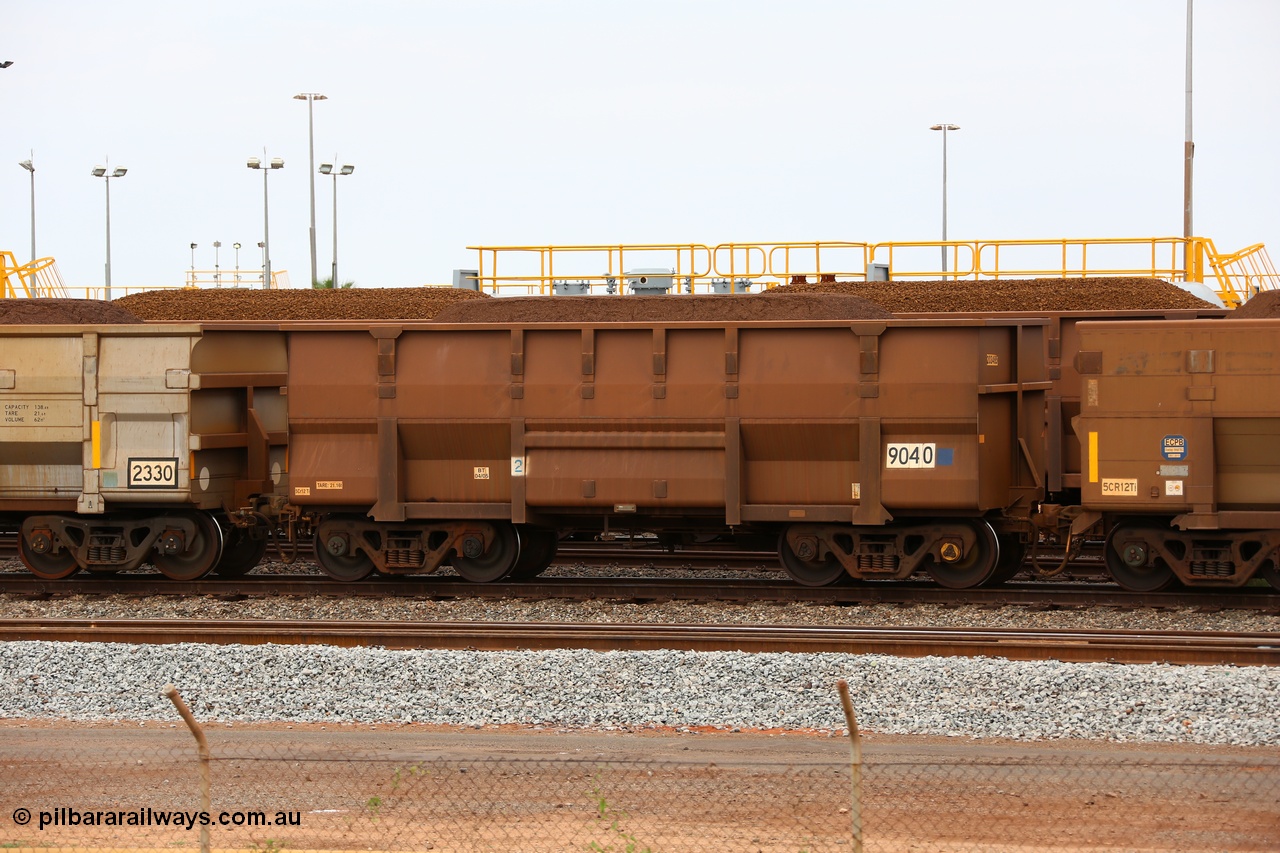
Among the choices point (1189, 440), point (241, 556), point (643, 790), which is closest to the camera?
point (643, 790)

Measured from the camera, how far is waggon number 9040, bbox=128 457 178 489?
14945 mm

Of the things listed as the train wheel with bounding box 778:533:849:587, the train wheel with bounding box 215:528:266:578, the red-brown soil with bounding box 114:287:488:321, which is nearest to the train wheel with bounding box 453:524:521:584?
the train wheel with bounding box 215:528:266:578

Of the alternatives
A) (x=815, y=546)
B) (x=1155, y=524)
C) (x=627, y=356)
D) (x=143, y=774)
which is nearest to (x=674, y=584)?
(x=815, y=546)

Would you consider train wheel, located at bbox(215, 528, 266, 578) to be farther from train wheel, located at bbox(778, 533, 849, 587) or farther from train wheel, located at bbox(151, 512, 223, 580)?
train wheel, located at bbox(778, 533, 849, 587)

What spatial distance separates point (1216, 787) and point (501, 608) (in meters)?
7.90

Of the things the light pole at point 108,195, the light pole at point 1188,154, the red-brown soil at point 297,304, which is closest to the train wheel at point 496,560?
the red-brown soil at point 297,304

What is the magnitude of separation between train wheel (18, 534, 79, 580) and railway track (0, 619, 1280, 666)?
3.02 m

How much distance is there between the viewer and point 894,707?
9.25 metres

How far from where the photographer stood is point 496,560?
1527cm

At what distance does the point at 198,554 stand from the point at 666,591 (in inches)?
213

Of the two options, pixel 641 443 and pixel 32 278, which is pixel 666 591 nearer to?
pixel 641 443

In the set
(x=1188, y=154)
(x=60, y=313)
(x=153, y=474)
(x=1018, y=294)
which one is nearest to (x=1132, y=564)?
(x=1018, y=294)

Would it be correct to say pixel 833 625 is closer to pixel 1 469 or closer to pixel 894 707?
pixel 894 707

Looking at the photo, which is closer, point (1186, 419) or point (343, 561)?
point (1186, 419)
